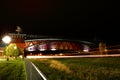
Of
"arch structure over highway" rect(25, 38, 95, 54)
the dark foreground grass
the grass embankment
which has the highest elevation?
"arch structure over highway" rect(25, 38, 95, 54)

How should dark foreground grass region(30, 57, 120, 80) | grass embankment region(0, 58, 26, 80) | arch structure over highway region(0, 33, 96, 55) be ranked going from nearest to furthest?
dark foreground grass region(30, 57, 120, 80)
grass embankment region(0, 58, 26, 80)
arch structure over highway region(0, 33, 96, 55)

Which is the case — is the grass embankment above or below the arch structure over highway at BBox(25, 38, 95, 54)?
below

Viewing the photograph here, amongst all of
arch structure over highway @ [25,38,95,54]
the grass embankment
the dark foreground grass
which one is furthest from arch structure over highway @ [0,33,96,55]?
the dark foreground grass

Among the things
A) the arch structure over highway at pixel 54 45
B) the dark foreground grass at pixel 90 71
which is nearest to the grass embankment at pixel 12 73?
the dark foreground grass at pixel 90 71

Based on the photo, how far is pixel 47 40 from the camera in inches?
5349

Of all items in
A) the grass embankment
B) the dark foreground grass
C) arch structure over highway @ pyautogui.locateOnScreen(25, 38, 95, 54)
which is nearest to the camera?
the dark foreground grass

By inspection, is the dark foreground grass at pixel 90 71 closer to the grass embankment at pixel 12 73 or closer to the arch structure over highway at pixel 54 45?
the grass embankment at pixel 12 73

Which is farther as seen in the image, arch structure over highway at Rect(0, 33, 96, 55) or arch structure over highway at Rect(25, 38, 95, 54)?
arch structure over highway at Rect(25, 38, 95, 54)

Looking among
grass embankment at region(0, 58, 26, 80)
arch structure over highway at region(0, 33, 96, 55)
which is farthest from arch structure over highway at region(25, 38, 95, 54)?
grass embankment at region(0, 58, 26, 80)

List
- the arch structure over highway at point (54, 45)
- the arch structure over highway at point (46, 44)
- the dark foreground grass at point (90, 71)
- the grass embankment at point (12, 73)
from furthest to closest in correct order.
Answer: the arch structure over highway at point (54, 45), the arch structure over highway at point (46, 44), the grass embankment at point (12, 73), the dark foreground grass at point (90, 71)

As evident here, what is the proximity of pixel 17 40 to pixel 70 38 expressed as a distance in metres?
30.2

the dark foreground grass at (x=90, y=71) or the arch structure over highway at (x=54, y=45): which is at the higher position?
the arch structure over highway at (x=54, y=45)

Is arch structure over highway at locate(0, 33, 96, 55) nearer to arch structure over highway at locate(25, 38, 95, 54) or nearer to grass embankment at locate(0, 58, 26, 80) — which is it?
arch structure over highway at locate(25, 38, 95, 54)

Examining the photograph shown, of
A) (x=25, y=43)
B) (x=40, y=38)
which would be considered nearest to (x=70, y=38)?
(x=40, y=38)
